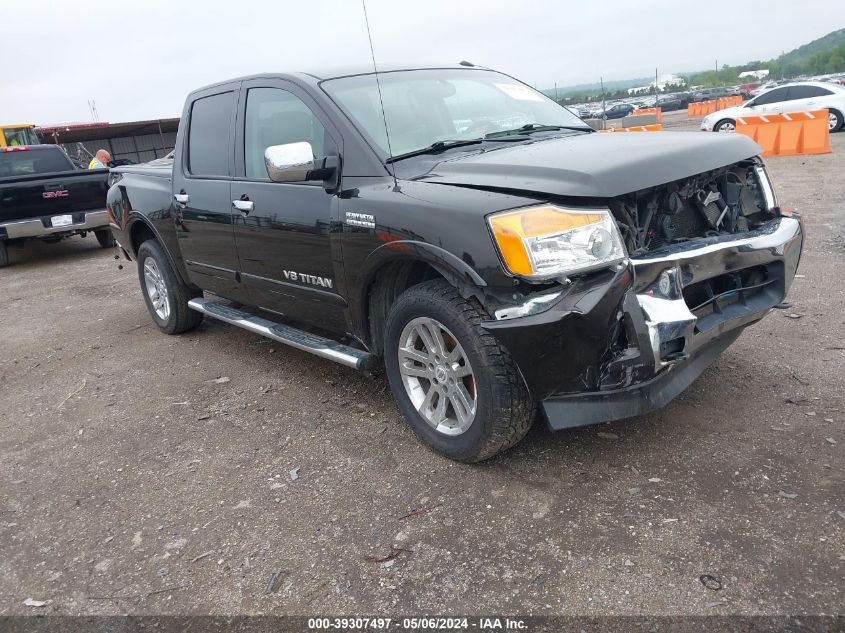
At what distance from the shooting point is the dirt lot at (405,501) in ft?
7.80

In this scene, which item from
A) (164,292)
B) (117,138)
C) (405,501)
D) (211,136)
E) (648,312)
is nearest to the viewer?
(648,312)

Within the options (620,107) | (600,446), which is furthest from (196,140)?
(620,107)

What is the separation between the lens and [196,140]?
477 cm

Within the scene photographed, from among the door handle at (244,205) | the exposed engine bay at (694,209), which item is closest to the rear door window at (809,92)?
the exposed engine bay at (694,209)

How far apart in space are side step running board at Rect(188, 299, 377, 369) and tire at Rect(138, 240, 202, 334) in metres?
0.28

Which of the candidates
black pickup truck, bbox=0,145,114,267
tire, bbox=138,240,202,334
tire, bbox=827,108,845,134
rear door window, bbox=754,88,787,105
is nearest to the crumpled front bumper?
tire, bbox=138,240,202,334

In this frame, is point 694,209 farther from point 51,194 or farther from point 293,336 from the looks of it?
point 51,194

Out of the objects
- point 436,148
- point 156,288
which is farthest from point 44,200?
point 436,148

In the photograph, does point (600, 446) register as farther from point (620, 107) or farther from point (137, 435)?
point (620, 107)

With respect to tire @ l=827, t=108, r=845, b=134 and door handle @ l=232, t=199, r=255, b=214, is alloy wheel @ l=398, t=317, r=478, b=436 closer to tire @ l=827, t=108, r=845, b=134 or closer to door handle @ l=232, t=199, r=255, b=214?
door handle @ l=232, t=199, r=255, b=214

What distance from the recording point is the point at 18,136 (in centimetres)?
2109

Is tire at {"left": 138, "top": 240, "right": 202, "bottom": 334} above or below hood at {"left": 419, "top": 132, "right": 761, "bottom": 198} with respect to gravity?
below

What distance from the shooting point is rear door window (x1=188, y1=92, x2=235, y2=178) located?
173 inches

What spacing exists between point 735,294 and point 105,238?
10634 millimetres
